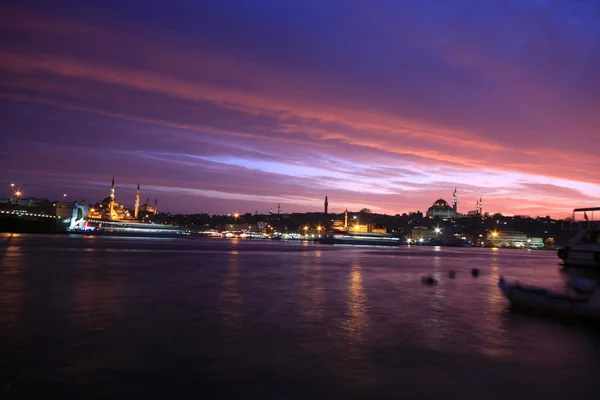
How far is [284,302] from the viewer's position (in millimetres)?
23641

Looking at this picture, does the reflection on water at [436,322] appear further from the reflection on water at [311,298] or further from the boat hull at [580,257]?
the boat hull at [580,257]

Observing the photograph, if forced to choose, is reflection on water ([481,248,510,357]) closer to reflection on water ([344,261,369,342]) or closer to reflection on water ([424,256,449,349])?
reflection on water ([424,256,449,349])

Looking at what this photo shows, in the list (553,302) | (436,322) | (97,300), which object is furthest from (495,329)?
(97,300)

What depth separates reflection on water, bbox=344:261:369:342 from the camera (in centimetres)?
1662

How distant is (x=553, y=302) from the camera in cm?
2092

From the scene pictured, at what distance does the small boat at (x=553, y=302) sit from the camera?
1944 centimetres

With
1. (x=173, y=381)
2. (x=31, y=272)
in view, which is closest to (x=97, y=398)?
(x=173, y=381)

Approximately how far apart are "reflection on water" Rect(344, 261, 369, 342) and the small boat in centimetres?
723

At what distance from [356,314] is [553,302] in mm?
8615

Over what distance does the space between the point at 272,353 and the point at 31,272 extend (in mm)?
26758

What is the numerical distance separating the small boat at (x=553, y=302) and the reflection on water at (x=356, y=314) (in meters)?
7.23

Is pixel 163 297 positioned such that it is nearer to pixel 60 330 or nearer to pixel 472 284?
pixel 60 330

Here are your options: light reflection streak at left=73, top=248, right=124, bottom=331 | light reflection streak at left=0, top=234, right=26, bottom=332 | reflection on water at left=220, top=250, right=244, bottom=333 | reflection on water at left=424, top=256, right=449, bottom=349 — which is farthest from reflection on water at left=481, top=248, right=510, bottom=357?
light reflection streak at left=0, top=234, right=26, bottom=332

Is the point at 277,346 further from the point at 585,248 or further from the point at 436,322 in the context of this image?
the point at 585,248
